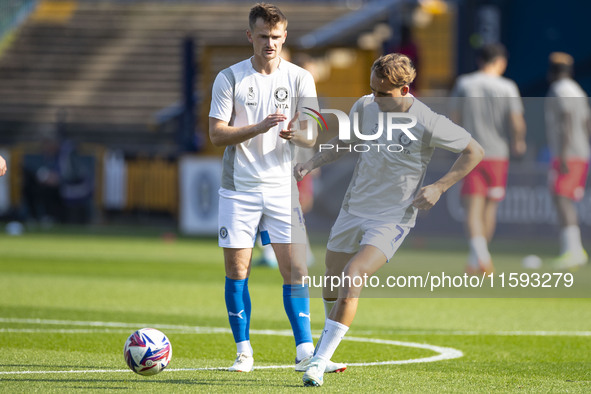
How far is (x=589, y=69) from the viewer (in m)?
20.3

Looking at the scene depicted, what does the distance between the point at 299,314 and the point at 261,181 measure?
0.79m

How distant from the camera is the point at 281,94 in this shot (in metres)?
6.11

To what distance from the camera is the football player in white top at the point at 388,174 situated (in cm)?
563

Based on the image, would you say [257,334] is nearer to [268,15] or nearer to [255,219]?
[255,219]

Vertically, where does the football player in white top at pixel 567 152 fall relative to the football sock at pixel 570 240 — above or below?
above

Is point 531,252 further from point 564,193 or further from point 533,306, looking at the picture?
point 533,306

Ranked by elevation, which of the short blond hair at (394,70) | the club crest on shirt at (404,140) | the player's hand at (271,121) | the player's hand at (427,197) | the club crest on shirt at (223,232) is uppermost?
the short blond hair at (394,70)

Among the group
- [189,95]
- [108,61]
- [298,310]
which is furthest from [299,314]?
[108,61]

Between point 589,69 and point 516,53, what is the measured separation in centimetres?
194

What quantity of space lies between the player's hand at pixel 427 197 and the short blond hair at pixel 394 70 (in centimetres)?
58

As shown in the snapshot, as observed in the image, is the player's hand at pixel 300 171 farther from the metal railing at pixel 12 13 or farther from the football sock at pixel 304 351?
the metal railing at pixel 12 13

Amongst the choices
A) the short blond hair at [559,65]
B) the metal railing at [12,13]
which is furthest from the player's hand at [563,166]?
the metal railing at [12,13]

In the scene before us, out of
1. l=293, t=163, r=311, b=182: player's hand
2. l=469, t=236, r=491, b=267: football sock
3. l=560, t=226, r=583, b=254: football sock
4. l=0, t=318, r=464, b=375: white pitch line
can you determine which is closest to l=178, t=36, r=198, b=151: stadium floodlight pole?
l=560, t=226, r=583, b=254: football sock

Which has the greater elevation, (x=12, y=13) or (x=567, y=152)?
(x=12, y=13)
